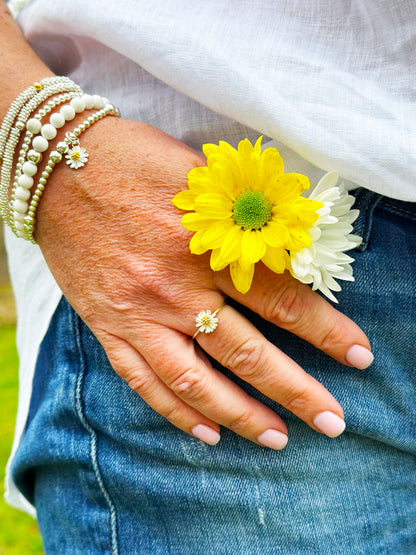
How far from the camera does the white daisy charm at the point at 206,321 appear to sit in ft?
2.97

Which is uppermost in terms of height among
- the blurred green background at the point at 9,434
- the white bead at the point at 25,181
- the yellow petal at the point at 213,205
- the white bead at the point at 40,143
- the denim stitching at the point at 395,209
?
the denim stitching at the point at 395,209

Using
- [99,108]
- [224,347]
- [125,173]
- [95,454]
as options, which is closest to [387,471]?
[224,347]

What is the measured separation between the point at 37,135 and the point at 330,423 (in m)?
0.72

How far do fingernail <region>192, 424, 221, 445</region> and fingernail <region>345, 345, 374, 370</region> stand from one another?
274mm

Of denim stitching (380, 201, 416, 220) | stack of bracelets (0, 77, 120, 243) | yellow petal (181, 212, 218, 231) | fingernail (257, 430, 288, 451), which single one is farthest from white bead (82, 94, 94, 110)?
fingernail (257, 430, 288, 451)

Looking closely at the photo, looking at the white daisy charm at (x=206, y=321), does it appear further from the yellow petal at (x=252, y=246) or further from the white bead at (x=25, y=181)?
the white bead at (x=25, y=181)

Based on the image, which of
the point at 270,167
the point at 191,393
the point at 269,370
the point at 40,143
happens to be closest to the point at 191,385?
the point at 191,393

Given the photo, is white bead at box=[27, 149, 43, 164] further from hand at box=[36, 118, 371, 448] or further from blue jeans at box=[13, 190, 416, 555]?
blue jeans at box=[13, 190, 416, 555]

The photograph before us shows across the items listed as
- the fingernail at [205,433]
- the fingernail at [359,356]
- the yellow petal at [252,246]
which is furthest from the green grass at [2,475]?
the yellow petal at [252,246]

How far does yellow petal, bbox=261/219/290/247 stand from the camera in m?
0.80

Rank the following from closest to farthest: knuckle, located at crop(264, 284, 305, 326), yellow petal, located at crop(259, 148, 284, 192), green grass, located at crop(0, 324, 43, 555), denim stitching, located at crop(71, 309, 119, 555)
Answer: yellow petal, located at crop(259, 148, 284, 192), knuckle, located at crop(264, 284, 305, 326), denim stitching, located at crop(71, 309, 119, 555), green grass, located at crop(0, 324, 43, 555)

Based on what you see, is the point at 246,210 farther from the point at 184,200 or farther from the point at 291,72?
the point at 291,72

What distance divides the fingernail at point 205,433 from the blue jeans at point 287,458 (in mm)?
32

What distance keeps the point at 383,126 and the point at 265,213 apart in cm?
23
